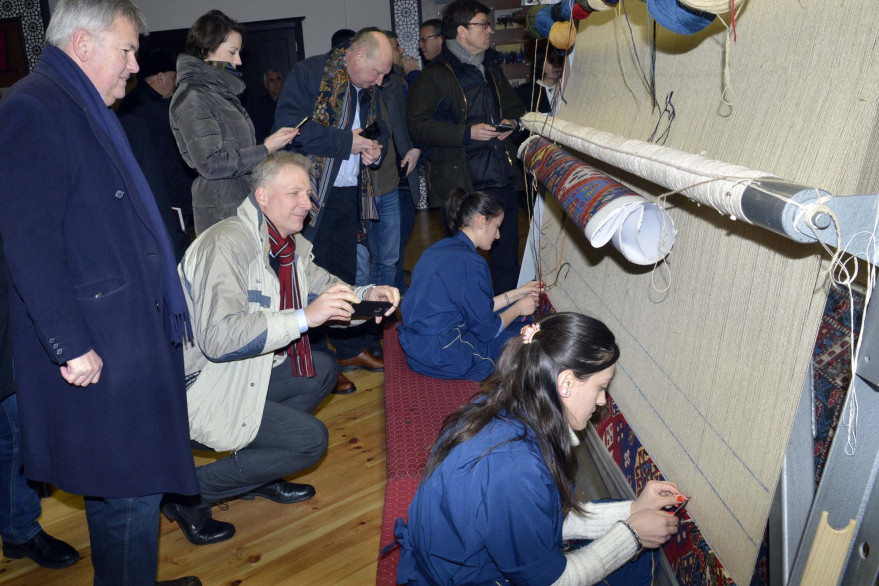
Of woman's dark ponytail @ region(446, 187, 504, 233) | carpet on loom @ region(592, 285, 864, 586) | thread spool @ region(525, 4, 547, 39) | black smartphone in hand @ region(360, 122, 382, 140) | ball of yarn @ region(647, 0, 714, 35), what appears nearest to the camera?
carpet on loom @ region(592, 285, 864, 586)

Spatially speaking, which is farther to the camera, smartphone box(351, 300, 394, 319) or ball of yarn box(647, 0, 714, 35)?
smartphone box(351, 300, 394, 319)

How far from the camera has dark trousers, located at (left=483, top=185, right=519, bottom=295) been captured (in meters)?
3.31

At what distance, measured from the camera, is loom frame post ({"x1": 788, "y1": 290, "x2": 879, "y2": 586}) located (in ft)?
2.59

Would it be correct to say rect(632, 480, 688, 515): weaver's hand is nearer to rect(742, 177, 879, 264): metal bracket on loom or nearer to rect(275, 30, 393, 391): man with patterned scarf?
rect(742, 177, 879, 264): metal bracket on loom

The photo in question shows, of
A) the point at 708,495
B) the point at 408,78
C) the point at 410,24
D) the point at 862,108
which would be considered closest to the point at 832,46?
the point at 862,108

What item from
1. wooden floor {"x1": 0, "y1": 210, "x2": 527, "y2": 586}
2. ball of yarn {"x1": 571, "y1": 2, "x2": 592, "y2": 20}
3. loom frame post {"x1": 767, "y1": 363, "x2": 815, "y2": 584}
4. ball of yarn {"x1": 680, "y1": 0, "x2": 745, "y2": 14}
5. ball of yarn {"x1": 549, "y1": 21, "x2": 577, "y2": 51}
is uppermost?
ball of yarn {"x1": 680, "y1": 0, "x2": 745, "y2": 14}

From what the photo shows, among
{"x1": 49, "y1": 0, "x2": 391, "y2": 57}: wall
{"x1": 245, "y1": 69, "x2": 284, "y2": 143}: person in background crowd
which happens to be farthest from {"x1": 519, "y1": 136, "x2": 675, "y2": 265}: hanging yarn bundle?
{"x1": 49, "y1": 0, "x2": 391, "y2": 57}: wall

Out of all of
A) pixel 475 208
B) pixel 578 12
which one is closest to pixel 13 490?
pixel 475 208

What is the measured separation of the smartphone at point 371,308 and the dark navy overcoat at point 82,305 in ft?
1.93

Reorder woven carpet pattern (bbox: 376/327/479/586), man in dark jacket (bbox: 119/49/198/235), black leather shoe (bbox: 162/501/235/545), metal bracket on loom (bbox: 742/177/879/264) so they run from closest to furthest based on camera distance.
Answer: metal bracket on loom (bbox: 742/177/879/264)
woven carpet pattern (bbox: 376/327/479/586)
black leather shoe (bbox: 162/501/235/545)
man in dark jacket (bbox: 119/49/198/235)

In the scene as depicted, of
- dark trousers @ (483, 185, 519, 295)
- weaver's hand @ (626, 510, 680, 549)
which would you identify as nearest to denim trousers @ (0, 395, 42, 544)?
weaver's hand @ (626, 510, 680, 549)

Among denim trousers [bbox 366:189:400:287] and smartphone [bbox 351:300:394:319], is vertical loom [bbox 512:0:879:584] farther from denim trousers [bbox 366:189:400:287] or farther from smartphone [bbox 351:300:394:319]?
denim trousers [bbox 366:189:400:287]

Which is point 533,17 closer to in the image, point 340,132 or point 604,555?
point 340,132

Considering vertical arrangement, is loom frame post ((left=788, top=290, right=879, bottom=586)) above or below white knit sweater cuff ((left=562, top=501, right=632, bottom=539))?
above
